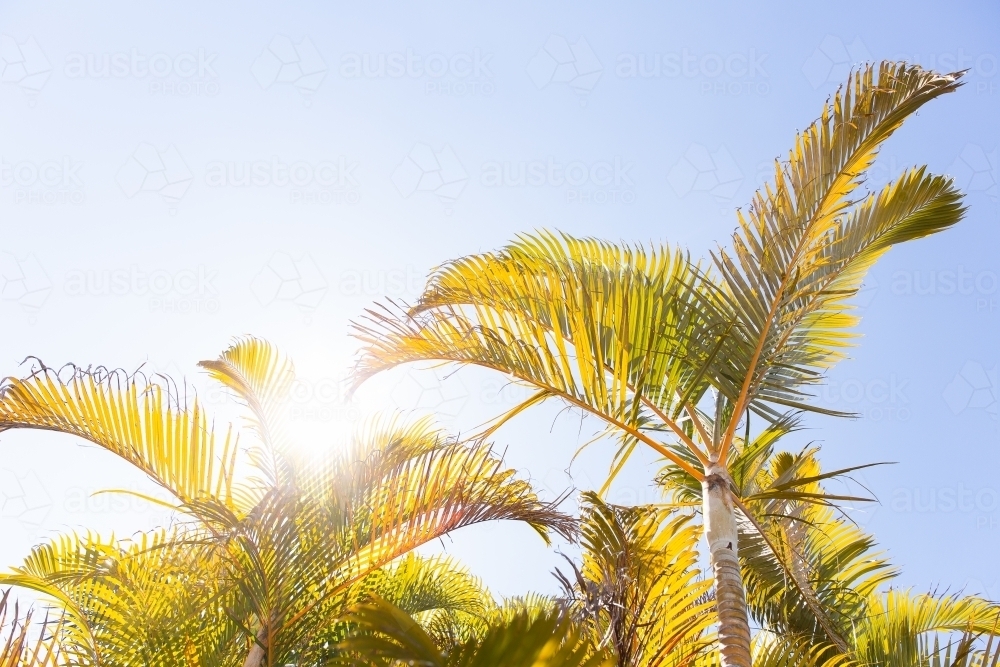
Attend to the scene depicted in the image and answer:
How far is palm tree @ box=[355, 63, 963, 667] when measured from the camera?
3.55 meters

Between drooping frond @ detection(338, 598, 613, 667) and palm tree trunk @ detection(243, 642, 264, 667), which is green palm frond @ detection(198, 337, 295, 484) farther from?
drooping frond @ detection(338, 598, 613, 667)


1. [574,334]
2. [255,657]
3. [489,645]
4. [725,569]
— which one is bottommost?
[255,657]

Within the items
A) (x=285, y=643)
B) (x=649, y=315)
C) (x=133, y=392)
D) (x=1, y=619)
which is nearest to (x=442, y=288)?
(x=649, y=315)

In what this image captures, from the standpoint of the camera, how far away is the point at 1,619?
2.26 m

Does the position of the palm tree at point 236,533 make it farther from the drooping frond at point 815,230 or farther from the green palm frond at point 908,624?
the green palm frond at point 908,624

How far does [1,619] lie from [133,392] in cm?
170

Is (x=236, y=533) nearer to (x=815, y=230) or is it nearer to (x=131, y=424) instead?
(x=131, y=424)

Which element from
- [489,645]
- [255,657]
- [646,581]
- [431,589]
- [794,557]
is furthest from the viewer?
[431,589]

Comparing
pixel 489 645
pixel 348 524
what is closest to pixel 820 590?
pixel 348 524

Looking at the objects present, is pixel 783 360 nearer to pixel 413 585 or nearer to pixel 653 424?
pixel 653 424

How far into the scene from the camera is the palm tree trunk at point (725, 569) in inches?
123

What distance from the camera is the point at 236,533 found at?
133 inches

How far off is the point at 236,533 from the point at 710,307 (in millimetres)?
2534

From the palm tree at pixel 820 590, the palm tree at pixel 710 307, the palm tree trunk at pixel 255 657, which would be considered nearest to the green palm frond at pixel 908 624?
the palm tree at pixel 820 590
